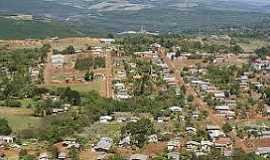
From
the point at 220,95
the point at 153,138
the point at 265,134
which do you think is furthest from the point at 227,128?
the point at 220,95

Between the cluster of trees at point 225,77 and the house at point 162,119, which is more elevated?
the cluster of trees at point 225,77

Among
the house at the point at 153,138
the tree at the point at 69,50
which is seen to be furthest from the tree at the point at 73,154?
the tree at the point at 69,50

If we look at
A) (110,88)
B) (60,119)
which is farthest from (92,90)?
(60,119)

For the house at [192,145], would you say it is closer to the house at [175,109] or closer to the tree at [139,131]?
the tree at [139,131]

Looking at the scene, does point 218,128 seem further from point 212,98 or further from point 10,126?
point 10,126

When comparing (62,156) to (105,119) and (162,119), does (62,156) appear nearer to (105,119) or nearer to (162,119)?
Answer: (105,119)

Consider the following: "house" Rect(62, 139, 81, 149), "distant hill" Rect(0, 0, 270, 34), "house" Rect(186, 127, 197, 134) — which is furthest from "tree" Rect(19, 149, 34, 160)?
"distant hill" Rect(0, 0, 270, 34)

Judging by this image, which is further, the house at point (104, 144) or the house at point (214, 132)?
the house at point (214, 132)

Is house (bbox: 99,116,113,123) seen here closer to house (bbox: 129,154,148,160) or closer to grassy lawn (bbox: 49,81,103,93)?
house (bbox: 129,154,148,160)

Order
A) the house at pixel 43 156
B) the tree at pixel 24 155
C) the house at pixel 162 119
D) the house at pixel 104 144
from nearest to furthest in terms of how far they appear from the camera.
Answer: the house at pixel 43 156
the tree at pixel 24 155
the house at pixel 104 144
the house at pixel 162 119
